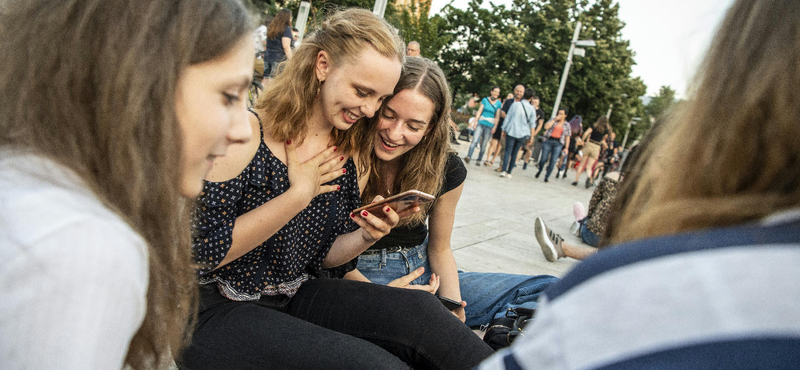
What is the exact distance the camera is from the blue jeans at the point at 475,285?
9.36 ft

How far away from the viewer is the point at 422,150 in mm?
2852

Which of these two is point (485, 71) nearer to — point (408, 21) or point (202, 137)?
point (408, 21)

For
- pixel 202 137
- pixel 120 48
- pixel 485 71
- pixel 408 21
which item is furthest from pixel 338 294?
pixel 485 71

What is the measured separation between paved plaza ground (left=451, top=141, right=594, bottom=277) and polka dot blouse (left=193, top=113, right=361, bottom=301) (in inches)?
70.0

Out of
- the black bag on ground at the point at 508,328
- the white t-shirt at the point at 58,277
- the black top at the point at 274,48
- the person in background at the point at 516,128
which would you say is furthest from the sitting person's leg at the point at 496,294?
the person in background at the point at 516,128

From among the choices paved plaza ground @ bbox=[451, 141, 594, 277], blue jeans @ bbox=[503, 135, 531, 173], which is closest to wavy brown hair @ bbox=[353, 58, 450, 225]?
paved plaza ground @ bbox=[451, 141, 594, 277]

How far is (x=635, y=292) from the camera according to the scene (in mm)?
678

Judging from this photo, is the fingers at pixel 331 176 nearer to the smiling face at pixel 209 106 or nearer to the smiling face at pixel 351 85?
the smiling face at pixel 351 85

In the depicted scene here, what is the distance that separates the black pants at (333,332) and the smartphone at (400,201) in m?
0.30

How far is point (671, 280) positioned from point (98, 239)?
2.54 feet

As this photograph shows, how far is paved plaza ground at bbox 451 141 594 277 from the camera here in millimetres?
4816

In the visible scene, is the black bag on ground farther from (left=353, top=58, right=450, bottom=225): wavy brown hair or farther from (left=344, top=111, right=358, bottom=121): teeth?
(left=344, top=111, right=358, bottom=121): teeth

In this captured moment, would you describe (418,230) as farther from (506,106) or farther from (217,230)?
(506,106)

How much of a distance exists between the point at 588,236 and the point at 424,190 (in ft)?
13.9
